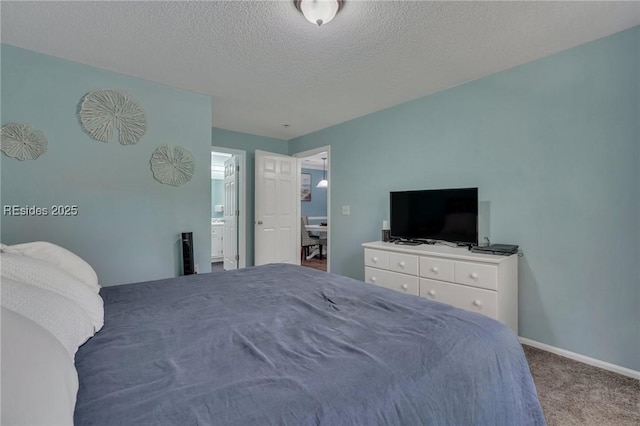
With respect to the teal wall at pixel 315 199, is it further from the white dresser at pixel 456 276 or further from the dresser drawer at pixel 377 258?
the white dresser at pixel 456 276

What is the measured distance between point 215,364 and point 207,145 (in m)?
2.86

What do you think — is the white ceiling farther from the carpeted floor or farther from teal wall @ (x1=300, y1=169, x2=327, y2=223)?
teal wall @ (x1=300, y1=169, x2=327, y2=223)

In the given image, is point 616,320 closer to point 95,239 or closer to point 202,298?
point 202,298

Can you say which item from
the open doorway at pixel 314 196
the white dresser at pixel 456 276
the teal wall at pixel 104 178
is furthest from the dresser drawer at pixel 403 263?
the open doorway at pixel 314 196

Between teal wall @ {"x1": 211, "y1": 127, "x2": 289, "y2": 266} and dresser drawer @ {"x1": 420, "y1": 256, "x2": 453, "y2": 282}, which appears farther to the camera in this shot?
teal wall @ {"x1": 211, "y1": 127, "x2": 289, "y2": 266}

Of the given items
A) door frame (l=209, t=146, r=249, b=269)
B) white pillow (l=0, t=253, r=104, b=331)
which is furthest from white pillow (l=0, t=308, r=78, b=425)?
door frame (l=209, t=146, r=249, b=269)

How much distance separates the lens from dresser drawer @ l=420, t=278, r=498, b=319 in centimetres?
222

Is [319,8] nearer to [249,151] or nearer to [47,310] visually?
[47,310]

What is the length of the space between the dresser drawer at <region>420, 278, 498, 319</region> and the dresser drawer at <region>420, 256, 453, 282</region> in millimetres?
51

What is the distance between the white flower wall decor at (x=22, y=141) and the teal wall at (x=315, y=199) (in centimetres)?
609

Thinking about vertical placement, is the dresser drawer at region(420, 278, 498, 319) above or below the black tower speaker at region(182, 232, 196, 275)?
below

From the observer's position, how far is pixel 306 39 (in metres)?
2.12

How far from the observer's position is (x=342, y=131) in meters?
4.18

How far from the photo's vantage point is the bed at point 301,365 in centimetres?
66
